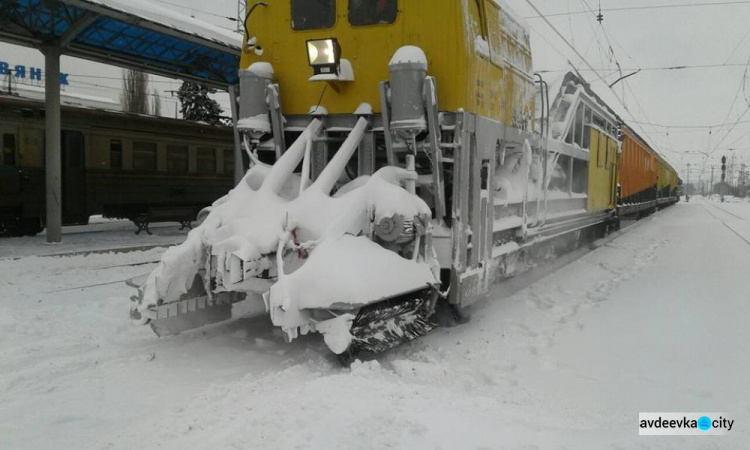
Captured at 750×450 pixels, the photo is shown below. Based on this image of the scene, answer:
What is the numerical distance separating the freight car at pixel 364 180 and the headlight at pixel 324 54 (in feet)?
0.04

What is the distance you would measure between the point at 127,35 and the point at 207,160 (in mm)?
6059

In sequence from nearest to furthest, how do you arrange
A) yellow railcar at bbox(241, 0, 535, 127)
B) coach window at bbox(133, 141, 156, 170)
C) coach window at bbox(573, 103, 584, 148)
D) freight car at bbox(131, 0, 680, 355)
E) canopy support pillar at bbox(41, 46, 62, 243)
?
freight car at bbox(131, 0, 680, 355) → yellow railcar at bbox(241, 0, 535, 127) → coach window at bbox(573, 103, 584, 148) → canopy support pillar at bbox(41, 46, 62, 243) → coach window at bbox(133, 141, 156, 170)

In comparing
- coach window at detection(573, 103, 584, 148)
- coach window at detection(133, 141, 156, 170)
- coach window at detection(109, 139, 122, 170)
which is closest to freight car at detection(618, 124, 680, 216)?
coach window at detection(573, 103, 584, 148)

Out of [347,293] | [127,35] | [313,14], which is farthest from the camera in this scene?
[127,35]

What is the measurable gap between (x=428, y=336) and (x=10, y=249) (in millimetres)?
10094

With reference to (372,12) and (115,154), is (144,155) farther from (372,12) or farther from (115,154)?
(372,12)

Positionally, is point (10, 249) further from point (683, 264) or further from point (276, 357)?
point (683, 264)

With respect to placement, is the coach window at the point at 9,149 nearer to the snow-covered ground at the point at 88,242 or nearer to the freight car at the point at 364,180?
the snow-covered ground at the point at 88,242

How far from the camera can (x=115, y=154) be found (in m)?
15.8

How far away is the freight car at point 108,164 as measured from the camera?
13914 millimetres

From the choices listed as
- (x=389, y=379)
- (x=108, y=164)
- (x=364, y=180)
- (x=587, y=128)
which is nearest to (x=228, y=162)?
(x=108, y=164)

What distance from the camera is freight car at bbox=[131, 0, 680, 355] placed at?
444 cm

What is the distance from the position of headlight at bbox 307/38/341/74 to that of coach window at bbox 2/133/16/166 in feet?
37.9

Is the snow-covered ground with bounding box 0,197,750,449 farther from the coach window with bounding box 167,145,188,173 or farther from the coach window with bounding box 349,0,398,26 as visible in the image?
the coach window with bounding box 167,145,188,173
